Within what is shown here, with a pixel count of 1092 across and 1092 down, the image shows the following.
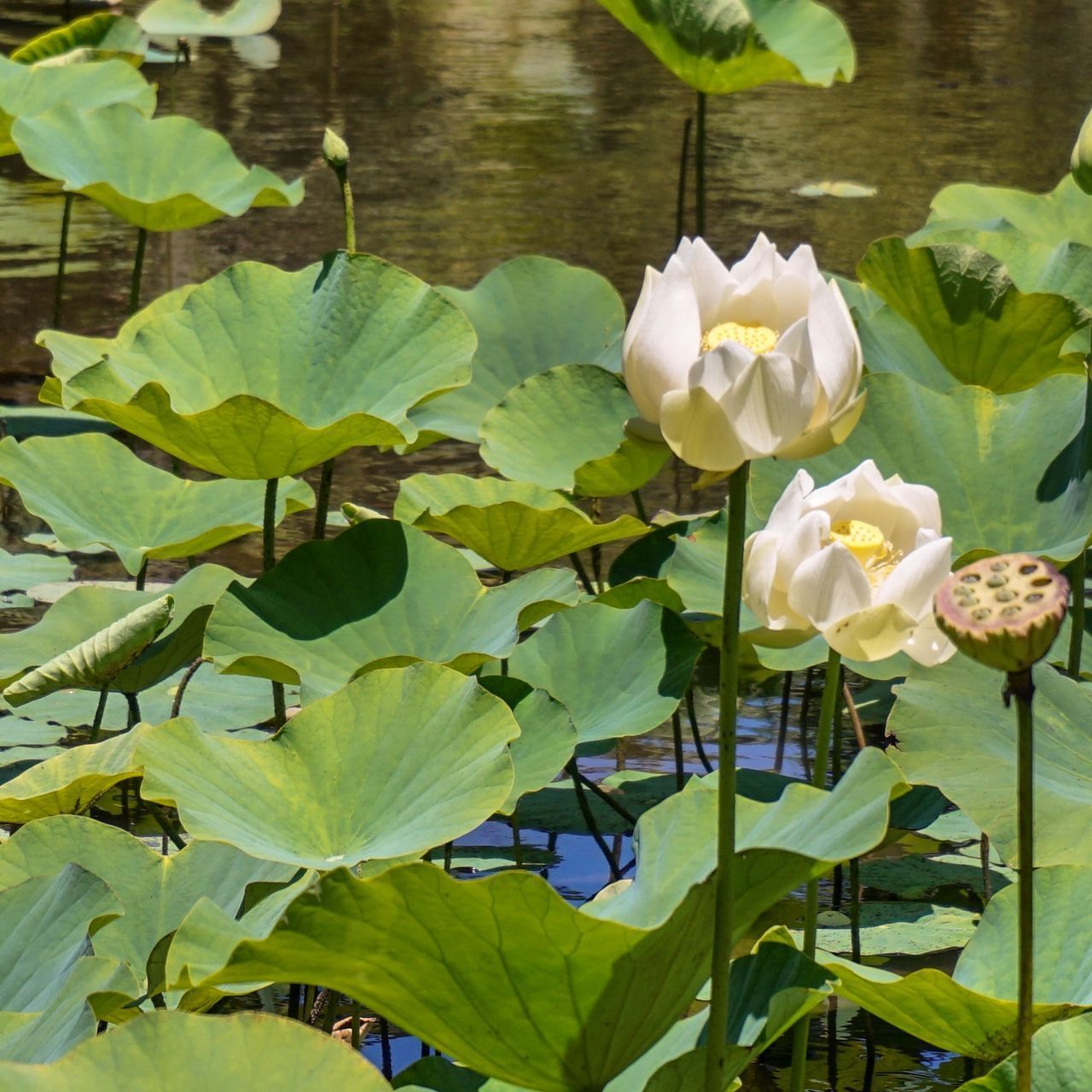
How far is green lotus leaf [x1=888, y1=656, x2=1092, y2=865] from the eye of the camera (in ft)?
3.96

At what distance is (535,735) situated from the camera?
132cm

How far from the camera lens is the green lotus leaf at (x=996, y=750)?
47.5 inches

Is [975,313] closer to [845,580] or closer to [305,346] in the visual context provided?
[305,346]

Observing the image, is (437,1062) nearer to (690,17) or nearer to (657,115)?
(690,17)

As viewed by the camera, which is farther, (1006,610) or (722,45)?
(722,45)

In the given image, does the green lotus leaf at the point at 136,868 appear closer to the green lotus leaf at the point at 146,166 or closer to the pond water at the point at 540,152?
the pond water at the point at 540,152

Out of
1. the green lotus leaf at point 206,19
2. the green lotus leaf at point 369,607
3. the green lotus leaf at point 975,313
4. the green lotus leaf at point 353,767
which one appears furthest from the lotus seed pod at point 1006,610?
the green lotus leaf at point 206,19

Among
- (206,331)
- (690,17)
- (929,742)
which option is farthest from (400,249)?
(929,742)

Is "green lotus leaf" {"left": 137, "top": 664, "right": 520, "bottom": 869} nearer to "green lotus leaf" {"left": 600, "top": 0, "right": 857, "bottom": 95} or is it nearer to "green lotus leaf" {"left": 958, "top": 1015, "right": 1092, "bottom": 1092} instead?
"green lotus leaf" {"left": 958, "top": 1015, "right": 1092, "bottom": 1092}

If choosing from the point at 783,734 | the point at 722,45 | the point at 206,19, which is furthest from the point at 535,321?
the point at 206,19

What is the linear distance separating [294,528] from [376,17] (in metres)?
4.67

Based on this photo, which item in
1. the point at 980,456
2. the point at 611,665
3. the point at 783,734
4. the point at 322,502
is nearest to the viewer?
the point at 611,665

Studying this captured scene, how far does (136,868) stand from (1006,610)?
75cm

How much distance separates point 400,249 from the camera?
141 inches
